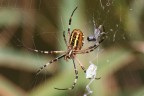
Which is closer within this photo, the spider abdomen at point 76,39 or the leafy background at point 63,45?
the spider abdomen at point 76,39

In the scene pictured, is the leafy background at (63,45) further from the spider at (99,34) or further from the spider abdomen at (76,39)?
the spider abdomen at (76,39)

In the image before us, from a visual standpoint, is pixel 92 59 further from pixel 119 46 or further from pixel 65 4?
pixel 65 4

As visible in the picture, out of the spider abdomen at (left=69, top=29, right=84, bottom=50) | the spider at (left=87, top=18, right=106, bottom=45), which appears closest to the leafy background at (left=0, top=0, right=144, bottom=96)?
the spider at (left=87, top=18, right=106, bottom=45)

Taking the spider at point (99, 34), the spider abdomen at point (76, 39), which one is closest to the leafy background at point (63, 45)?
the spider at point (99, 34)

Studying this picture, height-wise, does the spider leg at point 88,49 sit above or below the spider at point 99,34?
below

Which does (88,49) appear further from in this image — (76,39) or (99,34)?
(76,39)

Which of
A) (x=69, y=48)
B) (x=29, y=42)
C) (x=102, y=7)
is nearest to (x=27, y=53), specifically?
(x=29, y=42)
